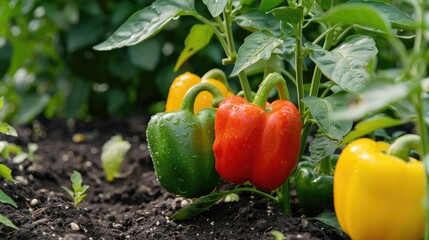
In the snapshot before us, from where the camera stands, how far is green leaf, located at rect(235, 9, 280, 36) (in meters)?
2.85

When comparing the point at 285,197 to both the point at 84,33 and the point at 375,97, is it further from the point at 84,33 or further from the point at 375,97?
the point at 84,33

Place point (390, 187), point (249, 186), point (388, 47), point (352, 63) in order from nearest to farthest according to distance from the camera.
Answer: point (390, 187) → point (352, 63) → point (249, 186) → point (388, 47)

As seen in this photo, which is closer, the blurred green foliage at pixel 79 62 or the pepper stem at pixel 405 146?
the pepper stem at pixel 405 146

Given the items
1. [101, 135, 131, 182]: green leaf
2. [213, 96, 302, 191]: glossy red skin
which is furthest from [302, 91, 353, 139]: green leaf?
[101, 135, 131, 182]: green leaf

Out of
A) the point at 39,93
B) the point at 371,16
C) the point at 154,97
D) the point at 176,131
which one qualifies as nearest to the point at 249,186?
the point at 176,131

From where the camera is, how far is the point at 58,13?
5.07 meters

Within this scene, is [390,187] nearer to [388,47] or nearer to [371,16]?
[371,16]

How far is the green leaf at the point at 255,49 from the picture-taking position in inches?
97.1

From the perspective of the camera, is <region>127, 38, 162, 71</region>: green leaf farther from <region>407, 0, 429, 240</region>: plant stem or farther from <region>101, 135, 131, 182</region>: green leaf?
<region>407, 0, 429, 240</region>: plant stem

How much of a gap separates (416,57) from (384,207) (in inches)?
21.2

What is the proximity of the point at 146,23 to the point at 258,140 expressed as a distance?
0.64 m

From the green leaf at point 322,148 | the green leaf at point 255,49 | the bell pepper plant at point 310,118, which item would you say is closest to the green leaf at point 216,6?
the bell pepper plant at point 310,118

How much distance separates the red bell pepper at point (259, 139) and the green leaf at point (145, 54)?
206cm

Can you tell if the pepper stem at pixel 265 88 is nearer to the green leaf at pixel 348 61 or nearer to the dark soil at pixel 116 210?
the green leaf at pixel 348 61
